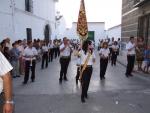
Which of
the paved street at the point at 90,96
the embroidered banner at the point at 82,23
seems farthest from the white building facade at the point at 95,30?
the embroidered banner at the point at 82,23

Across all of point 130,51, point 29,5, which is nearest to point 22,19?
point 29,5

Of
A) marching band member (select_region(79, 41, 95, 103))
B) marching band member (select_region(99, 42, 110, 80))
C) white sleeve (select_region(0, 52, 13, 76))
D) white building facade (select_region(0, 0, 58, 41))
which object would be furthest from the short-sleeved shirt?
white sleeve (select_region(0, 52, 13, 76))

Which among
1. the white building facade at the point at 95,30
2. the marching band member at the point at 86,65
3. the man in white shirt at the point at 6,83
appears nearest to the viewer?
the man in white shirt at the point at 6,83

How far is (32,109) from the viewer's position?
835 cm

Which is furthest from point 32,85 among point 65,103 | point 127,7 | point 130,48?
point 127,7

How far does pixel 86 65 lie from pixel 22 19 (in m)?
12.7

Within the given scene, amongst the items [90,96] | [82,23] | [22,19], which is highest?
[22,19]

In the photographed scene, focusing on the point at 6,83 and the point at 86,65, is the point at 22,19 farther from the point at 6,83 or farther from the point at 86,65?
the point at 6,83

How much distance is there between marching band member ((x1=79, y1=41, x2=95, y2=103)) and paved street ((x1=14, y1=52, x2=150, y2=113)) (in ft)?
1.36

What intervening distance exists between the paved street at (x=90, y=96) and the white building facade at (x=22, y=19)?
15.5 feet

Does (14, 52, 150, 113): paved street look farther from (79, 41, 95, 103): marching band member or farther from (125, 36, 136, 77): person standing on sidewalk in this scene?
(125, 36, 136, 77): person standing on sidewalk

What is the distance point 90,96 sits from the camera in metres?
9.95

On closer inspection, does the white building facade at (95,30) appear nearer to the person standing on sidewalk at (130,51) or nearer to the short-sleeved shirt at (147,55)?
the short-sleeved shirt at (147,55)

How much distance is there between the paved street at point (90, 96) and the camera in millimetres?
8352
